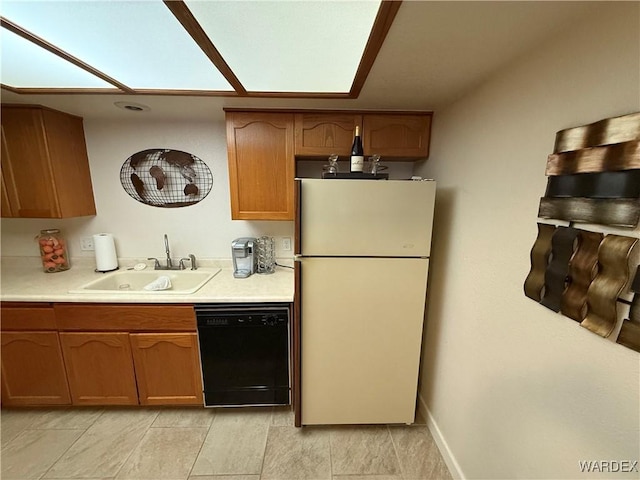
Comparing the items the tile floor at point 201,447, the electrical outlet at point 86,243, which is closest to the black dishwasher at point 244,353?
the tile floor at point 201,447

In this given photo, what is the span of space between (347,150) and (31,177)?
86.3 inches

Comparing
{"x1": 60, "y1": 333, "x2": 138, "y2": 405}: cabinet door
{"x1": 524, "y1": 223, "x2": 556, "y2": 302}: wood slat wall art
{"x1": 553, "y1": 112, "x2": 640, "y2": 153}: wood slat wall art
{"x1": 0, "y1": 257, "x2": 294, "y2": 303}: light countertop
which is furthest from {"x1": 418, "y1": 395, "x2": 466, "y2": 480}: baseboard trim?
{"x1": 60, "y1": 333, "x2": 138, "y2": 405}: cabinet door

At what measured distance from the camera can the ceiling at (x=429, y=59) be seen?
0.78 meters

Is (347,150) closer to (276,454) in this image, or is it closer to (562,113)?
(562,113)

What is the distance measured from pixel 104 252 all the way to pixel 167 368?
111 centimetres

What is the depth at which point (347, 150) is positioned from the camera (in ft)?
5.76

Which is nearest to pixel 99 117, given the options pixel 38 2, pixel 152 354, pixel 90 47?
pixel 90 47

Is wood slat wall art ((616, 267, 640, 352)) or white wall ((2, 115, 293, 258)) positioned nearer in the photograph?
wood slat wall art ((616, 267, 640, 352))

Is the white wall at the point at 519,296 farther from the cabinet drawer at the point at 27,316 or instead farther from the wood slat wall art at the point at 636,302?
the cabinet drawer at the point at 27,316

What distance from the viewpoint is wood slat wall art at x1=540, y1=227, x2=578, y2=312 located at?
2.64 feet

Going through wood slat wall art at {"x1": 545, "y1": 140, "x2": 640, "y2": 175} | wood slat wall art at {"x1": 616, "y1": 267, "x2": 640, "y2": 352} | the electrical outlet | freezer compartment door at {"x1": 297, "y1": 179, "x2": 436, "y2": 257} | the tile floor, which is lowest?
the tile floor

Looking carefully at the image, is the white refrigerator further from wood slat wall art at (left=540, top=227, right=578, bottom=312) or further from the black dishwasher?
wood slat wall art at (left=540, top=227, right=578, bottom=312)

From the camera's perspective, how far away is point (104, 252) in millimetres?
2066

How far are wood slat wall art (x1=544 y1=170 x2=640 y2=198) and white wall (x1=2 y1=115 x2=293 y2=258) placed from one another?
5.65ft
